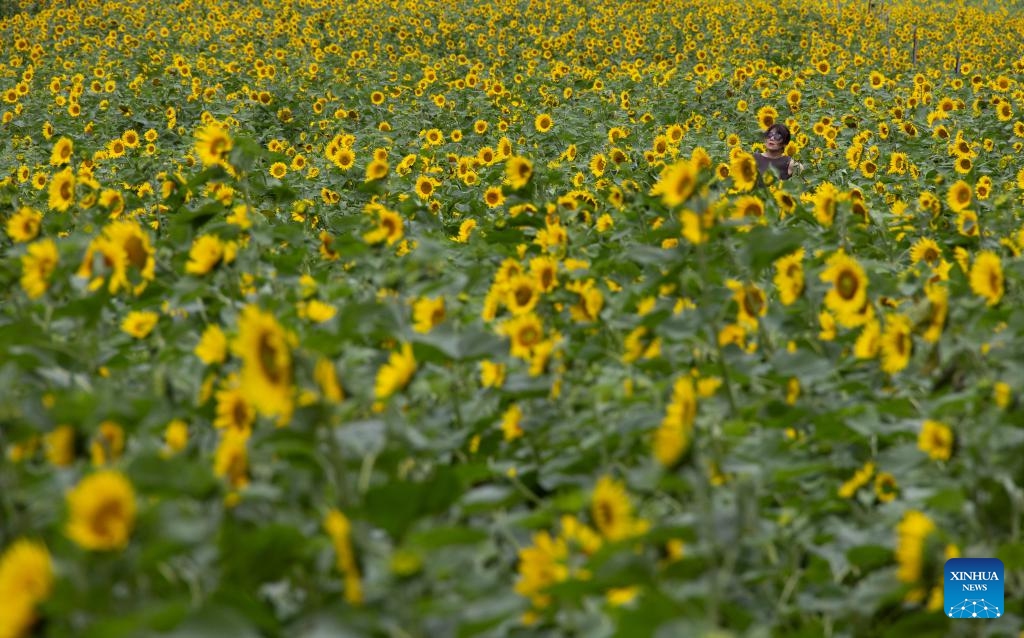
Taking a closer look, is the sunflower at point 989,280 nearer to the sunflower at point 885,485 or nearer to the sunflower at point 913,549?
the sunflower at point 885,485

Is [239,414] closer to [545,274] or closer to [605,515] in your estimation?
[605,515]

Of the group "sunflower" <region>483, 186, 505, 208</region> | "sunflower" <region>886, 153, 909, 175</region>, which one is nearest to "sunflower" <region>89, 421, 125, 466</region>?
"sunflower" <region>483, 186, 505, 208</region>

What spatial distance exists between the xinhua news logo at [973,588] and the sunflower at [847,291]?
102cm

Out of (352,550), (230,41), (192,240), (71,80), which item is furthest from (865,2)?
(352,550)

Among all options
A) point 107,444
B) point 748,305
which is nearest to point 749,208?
point 748,305

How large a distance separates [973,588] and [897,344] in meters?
0.83

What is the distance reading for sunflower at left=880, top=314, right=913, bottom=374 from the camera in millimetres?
2471

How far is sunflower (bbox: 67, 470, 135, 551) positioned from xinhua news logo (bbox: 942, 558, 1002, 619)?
150 cm

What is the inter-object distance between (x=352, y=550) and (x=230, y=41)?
14.1 metres

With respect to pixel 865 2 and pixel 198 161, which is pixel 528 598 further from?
pixel 865 2

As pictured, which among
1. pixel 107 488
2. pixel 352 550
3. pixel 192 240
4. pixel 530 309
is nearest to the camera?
pixel 107 488

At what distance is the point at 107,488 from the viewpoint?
1.37 meters

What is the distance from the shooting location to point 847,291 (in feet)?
9.05

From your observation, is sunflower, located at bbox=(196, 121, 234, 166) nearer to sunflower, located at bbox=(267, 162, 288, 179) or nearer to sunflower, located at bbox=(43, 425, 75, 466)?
sunflower, located at bbox=(43, 425, 75, 466)
